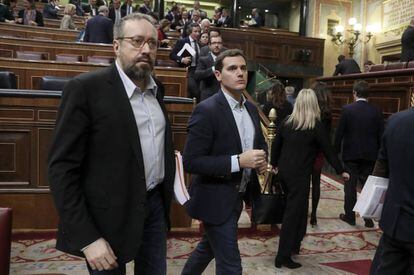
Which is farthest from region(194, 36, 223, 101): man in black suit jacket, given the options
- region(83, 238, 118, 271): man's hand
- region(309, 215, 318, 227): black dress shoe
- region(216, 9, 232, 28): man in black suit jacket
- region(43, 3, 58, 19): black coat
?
region(216, 9, 232, 28): man in black suit jacket

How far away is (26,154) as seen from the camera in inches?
133

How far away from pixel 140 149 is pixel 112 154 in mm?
109

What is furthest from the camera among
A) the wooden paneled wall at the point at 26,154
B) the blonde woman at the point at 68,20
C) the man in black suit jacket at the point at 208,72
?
the blonde woman at the point at 68,20

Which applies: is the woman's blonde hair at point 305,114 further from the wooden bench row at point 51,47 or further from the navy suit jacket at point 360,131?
the wooden bench row at point 51,47

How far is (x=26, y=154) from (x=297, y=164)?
2211 mm

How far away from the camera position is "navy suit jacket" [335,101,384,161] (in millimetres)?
4316

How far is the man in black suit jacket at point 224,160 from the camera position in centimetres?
201

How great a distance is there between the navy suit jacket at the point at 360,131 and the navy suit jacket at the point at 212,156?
2.54 metres

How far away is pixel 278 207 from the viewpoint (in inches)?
106

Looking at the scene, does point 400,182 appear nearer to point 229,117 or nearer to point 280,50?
point 229,117

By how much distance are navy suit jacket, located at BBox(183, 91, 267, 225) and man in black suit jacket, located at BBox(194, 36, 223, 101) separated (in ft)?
8.05

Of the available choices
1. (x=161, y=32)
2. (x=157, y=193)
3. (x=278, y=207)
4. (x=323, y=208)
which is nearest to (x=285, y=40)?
(x=161, y=32)

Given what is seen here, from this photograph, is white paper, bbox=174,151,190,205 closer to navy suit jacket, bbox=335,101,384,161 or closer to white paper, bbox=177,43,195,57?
navy suit jacket, bbox=335,101,384,161

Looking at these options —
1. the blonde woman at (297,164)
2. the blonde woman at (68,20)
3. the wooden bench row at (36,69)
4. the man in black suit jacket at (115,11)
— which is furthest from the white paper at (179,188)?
the blonde woman at (68,20)
